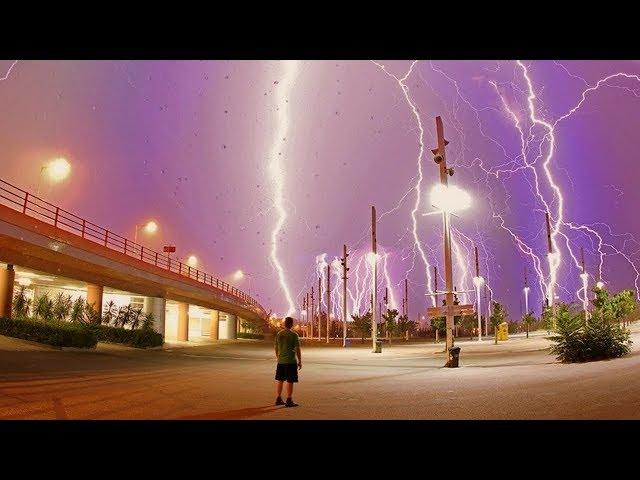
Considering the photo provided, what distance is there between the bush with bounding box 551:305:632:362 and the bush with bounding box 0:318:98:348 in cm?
1808

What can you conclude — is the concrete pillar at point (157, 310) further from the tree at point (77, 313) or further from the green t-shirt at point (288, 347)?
the green t-shirt at point (288, 347)

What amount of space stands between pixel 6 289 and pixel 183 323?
69.7 feet

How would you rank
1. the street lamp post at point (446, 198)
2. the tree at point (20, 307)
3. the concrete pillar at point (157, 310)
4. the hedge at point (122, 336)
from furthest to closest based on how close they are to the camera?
the concrete pillar at point (157, 310), the hedge at point (122, 336), the tree at point (20, 307), the street lamp post at point (446, 198)

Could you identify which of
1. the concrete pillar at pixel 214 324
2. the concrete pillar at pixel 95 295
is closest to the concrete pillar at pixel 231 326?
the concrete pillar at pixel 214 324

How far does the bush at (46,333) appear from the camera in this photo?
21.1 metres

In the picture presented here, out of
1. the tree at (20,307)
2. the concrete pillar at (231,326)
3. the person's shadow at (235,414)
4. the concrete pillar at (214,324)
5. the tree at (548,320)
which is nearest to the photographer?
the person's shadow at (235,414)

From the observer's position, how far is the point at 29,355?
59.1 feet

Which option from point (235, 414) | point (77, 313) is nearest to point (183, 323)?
point (77, 313)

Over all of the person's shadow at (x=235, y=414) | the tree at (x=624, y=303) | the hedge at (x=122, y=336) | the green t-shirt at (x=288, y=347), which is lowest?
the person's shadow at (x=235, y=414)

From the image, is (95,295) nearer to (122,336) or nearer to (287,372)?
(122,336)

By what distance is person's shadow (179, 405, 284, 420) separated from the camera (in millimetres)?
7656

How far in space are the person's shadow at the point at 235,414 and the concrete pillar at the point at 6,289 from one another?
1981 cm

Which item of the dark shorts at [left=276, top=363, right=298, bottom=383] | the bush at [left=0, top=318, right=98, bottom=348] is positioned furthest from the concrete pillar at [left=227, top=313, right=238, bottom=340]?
the dark shorts at [left=276, top=363, right=298, bottom=383]

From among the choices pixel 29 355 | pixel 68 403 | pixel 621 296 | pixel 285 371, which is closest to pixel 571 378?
pixel 285 371
